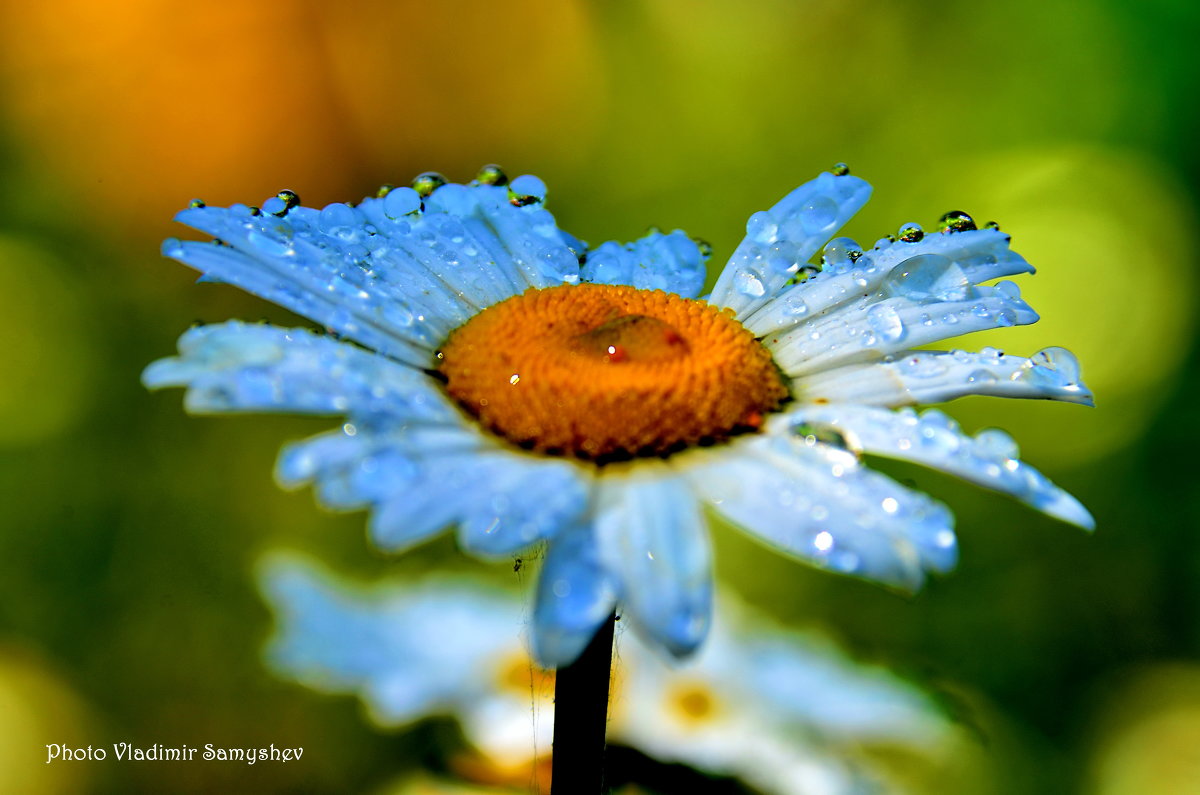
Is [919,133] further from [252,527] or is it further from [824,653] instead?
[252,527]

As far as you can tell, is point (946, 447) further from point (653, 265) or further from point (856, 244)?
point (653, 265)

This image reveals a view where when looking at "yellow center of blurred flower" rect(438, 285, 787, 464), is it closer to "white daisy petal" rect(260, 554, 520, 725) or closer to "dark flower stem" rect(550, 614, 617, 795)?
"dark flower stem" rect(550, 614, 617, 795)

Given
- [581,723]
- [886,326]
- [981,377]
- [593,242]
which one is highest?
[593,242]

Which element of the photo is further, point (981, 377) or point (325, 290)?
point (325, 290)

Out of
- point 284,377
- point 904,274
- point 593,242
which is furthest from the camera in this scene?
point 593,242

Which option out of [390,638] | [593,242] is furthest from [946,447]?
[593,242]

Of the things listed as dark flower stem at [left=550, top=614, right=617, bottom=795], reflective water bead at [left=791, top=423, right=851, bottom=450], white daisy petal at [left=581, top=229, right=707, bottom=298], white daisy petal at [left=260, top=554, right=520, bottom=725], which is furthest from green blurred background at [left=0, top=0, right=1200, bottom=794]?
reflective water bead at [left=791, top=423, right=851, bottom=450]

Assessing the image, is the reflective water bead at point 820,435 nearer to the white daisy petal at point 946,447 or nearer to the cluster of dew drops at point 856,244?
the white daisy petal at point 946,447

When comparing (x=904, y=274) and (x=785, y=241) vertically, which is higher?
(x=785, y=241)
